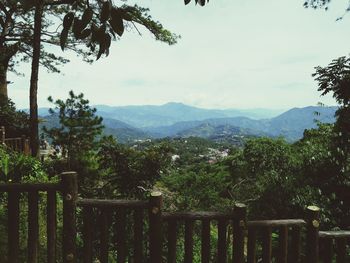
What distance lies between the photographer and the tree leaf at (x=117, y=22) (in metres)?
1.43

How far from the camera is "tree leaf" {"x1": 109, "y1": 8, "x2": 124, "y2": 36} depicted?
4.68 feet

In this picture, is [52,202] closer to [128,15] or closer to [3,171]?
[128,15]

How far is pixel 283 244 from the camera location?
12.0 ft

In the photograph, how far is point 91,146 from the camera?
1002cm

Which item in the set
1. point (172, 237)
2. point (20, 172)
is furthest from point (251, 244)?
point (20, 172)

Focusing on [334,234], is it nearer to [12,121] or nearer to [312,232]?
[312,232]

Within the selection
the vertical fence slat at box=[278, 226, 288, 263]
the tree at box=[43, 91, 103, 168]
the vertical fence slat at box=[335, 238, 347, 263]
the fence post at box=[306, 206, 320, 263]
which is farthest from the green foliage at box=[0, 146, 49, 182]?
the vertical fence slat at box=[335, 238, 347, 263]

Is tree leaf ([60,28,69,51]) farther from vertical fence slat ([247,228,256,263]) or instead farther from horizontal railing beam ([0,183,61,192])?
vertical fence slat ([247,228,256,263])

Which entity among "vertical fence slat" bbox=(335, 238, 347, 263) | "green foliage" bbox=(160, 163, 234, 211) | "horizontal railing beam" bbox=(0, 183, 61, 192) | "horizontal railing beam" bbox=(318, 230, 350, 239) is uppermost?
"horizontal railing beam" bbox=(0, 183, 61, 192)

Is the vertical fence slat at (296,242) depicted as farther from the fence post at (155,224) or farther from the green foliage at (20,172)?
the green foliage at (20,172)

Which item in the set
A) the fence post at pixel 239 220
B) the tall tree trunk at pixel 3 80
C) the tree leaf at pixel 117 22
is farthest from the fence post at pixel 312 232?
the tall tree trunk at pixel 3 80

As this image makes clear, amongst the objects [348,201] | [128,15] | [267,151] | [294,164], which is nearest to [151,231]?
[128,15]

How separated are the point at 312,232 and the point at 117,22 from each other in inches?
119

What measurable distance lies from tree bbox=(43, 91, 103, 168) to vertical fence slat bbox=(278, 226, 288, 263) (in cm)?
738
